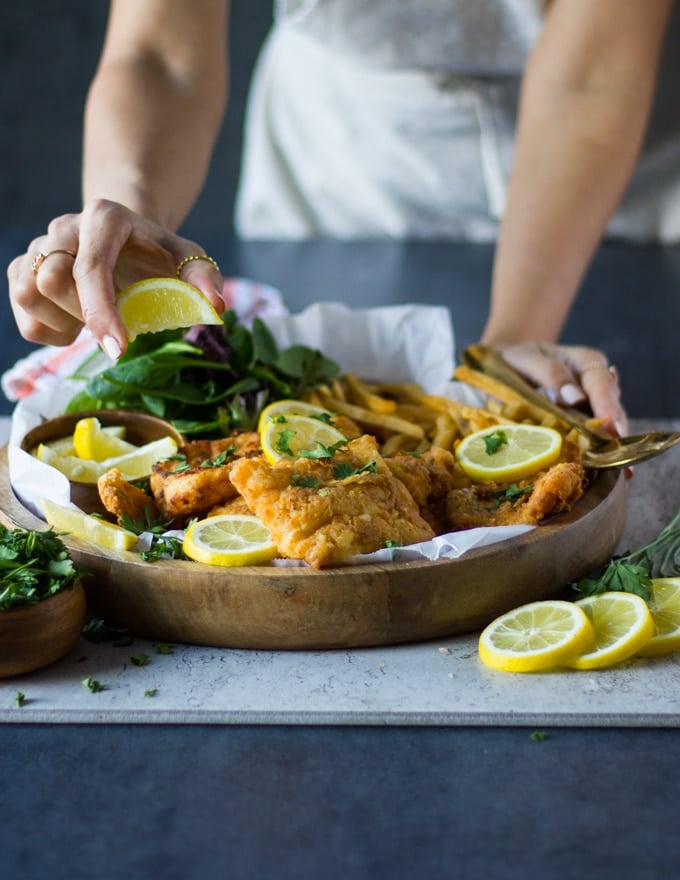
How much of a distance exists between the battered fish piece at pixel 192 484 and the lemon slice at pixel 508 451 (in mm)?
446

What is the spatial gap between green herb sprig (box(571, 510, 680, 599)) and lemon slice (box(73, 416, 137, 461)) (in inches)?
40.1

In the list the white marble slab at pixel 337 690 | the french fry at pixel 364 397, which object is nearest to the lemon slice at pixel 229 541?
the white marble slab at pixel 337 690

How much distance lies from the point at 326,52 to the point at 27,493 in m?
2.84

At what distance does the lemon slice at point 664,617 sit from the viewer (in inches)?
84.7

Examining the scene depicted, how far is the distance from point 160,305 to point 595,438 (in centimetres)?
103

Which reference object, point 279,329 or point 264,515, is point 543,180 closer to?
point 279,329

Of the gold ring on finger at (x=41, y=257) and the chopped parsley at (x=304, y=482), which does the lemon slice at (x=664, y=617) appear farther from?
the gold ring on finger at (x=41, y=257)

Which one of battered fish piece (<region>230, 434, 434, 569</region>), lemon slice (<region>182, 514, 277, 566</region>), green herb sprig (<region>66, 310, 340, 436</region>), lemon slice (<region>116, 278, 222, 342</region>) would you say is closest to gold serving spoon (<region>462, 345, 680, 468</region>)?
green herb sprig (<region>66, 310, 340, 436</region>)

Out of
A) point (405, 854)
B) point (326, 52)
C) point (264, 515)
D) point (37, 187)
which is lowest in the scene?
point (37, 187)

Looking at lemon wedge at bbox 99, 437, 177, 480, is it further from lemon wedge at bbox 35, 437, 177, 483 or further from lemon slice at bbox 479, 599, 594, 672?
lemon slice at bbox 479, 599, 594, 672

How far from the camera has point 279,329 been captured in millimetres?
3336

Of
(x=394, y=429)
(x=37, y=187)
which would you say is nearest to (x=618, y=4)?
(x=394, y=429)

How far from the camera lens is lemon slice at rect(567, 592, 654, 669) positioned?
2.08 meters

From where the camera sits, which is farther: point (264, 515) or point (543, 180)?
point (543, 180)
